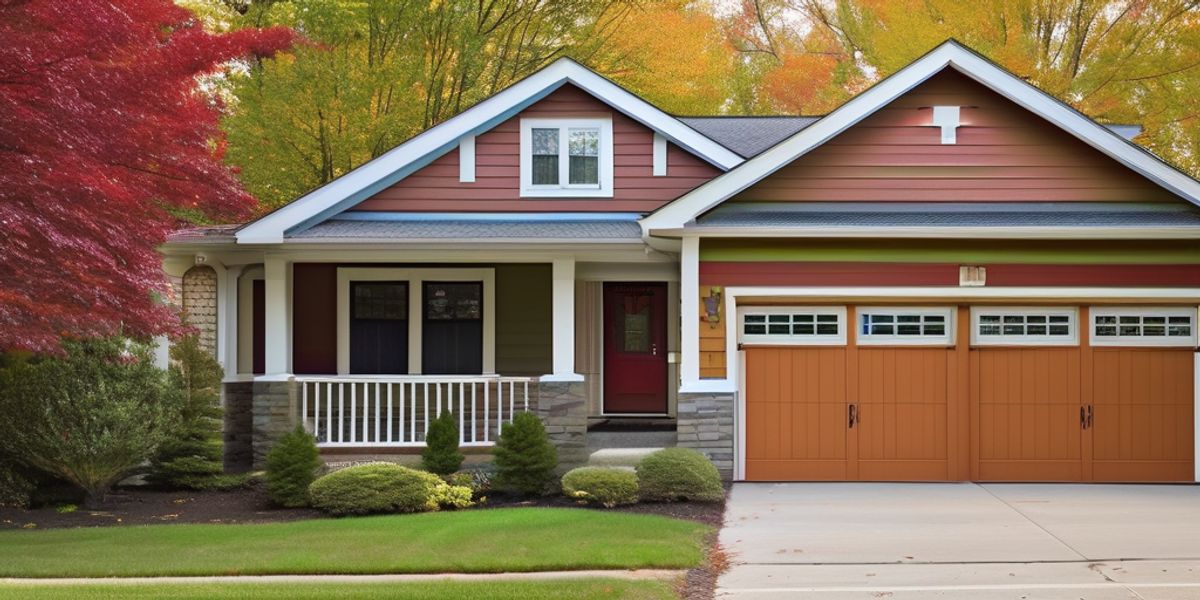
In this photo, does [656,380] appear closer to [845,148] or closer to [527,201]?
[527,201]

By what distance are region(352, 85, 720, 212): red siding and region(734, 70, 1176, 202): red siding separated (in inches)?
82.9

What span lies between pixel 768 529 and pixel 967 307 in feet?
14.5

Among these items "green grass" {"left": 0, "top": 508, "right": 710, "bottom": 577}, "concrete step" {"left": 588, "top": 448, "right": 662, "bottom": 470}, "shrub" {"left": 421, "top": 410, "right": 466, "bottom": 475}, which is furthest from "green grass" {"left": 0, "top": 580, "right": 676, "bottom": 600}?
"concrete step" {"left": 588, "top": 448, "right": 662, "bottom": 470}

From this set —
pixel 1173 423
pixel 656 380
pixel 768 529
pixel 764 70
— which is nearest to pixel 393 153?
pixel 656 380

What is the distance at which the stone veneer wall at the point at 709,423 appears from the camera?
14.1 meters

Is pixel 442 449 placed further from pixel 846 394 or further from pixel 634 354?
pixel 846 394

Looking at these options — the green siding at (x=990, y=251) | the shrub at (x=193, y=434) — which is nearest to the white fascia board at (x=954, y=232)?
the green siding at (x=990, y=251)

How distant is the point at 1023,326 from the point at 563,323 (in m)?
5.29

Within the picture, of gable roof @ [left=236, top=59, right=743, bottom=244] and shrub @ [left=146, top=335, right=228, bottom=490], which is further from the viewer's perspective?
gable roof @ [left=236, top=59, right=743, bottom=244]

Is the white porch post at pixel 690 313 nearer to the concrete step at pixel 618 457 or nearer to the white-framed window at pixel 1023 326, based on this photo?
the concrete step at pixel 618 457

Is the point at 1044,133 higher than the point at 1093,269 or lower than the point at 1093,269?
higher

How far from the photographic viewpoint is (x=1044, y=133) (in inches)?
566

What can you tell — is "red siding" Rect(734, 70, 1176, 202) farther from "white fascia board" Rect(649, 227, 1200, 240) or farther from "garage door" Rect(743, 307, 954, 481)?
"garage door" Rect(743, 307, 954, 481)

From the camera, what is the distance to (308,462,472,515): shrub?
510 inches
